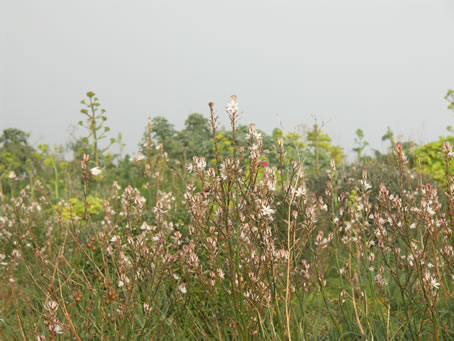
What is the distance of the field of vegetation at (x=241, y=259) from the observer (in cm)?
246

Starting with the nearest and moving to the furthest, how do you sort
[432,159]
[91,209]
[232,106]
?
[232,106] < [91,209] < [432,159]

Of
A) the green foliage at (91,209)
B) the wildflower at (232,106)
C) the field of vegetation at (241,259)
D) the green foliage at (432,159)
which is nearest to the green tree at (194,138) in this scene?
the field of vegetation at (241,259)

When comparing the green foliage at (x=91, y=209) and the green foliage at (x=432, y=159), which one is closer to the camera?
the green foliage at (x=91, y=209)

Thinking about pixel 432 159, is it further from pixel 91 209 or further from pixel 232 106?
pixel 232 106

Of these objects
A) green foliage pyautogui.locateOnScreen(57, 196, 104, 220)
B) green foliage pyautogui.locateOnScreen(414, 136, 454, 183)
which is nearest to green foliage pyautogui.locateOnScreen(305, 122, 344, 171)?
green foliage pyautogui.locateOnScreen(414, 136, 454, 183)

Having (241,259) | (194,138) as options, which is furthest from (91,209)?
(241,259)

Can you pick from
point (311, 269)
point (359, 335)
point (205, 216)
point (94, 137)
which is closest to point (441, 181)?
point (311, 269)

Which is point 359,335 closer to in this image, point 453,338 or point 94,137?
point 453,338

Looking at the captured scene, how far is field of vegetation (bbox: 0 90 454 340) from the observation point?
2.46 m

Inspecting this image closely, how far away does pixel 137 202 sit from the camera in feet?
9.63

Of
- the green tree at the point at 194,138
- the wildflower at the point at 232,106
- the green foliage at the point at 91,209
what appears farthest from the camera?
the green tree at the point at 194,138

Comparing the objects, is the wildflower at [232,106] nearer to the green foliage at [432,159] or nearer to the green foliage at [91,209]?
the green foliage at [91,209]

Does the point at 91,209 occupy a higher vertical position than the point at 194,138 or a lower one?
lower

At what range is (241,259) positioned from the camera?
2.58 meters
